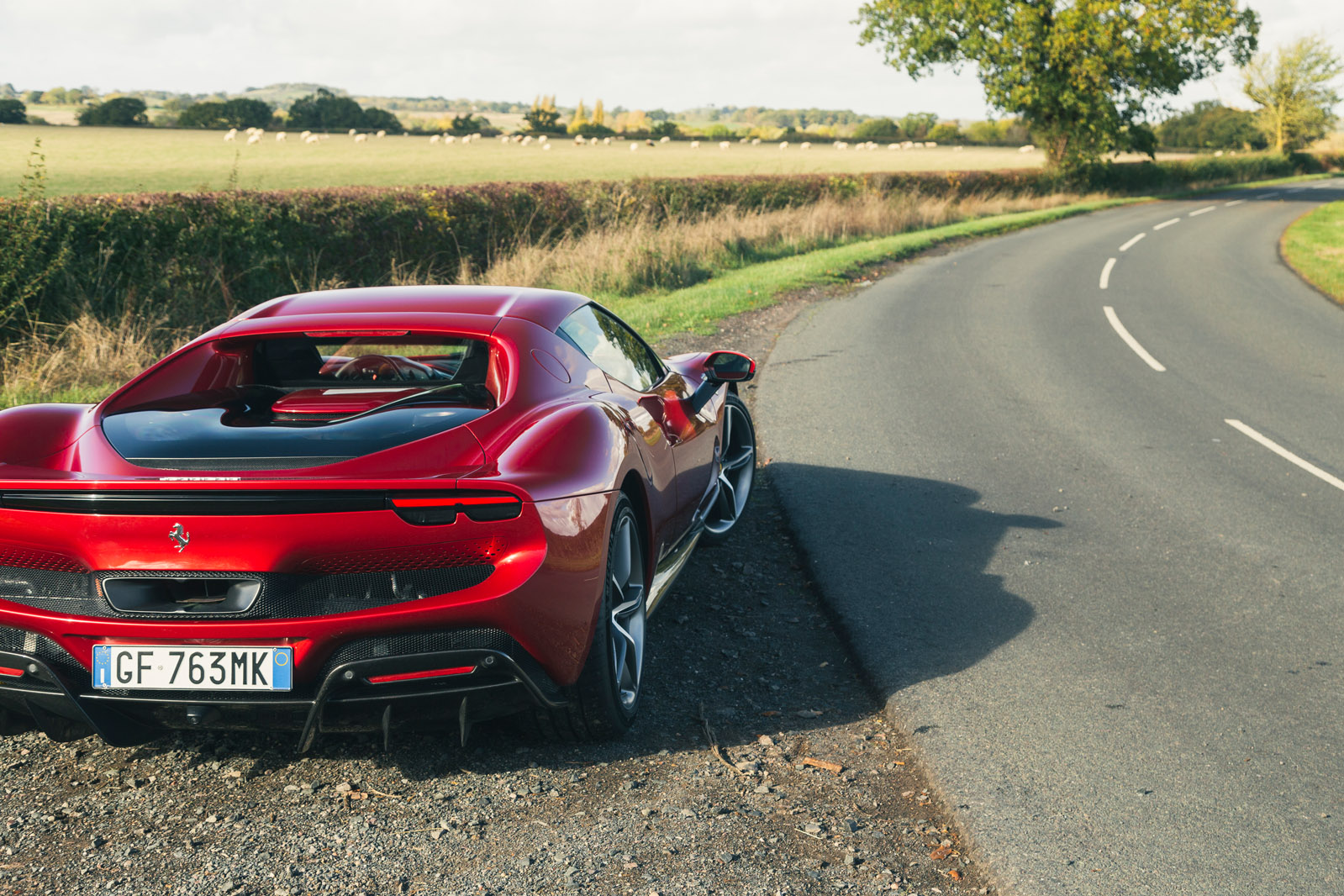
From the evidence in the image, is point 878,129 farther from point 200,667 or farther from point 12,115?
point 200,667

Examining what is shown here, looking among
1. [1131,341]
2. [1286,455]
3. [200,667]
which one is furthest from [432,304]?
[1131,341]

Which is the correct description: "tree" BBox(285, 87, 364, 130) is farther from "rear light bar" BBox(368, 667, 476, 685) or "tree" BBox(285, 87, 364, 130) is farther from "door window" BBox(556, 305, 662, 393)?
"rear light bar" BBox(368, 667, 476, 685)

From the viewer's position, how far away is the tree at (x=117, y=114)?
64.1 m

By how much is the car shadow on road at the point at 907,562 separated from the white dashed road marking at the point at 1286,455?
2.50 meters

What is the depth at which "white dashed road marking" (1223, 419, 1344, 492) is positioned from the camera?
24.2ft

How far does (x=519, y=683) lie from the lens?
315 cm

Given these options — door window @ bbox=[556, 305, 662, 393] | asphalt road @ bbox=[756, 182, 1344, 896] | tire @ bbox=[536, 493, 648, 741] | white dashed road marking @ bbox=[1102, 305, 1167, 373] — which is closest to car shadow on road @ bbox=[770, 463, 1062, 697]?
asphalt road @ bbox=[756, 182, 1344, 896]

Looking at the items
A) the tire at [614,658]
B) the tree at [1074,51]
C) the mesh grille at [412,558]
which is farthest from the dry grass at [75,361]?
the tree at [1074,51]

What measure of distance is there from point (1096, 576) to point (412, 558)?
3716 mm

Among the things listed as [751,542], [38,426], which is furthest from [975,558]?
[38,426]

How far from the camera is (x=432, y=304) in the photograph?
4.16 meters

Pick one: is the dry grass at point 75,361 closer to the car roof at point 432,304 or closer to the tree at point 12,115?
the car roof at point 432,304

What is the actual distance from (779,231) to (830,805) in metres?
21.1

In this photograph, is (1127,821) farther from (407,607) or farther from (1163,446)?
(1163,446)
